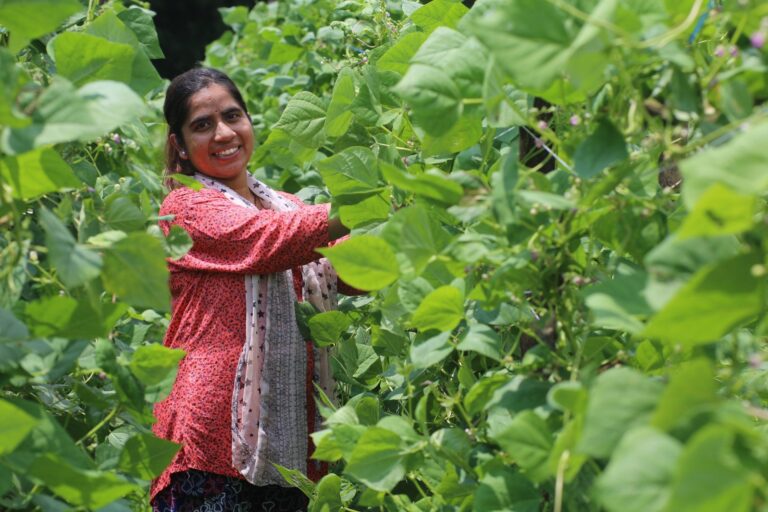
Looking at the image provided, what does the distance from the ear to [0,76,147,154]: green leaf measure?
4.67 feet

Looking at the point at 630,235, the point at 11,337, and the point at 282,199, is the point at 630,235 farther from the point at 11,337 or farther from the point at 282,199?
the point at 282,199

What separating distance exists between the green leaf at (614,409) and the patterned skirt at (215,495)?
1479 mm

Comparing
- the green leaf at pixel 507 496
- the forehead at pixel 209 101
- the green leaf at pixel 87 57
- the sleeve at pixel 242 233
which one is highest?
the green leaf at pixel 87 57

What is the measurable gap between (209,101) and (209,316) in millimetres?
500

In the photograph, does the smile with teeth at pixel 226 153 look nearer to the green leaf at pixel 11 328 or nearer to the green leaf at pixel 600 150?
the green leaf at pixel 11 328

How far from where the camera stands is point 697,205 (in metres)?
0.74

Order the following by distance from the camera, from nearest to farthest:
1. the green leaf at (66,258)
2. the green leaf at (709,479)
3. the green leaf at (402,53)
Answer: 1. the green leaf at (709,479)
2. the green leaf at (66,258)
3. the green leaf at (402,53)

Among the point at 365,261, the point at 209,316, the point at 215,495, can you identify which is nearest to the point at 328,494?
the point at 215,495

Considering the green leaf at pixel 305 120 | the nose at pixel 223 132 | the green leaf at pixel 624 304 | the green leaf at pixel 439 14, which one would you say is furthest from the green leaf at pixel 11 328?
the nose at pixel 223 132

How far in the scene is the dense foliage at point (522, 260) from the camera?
2.50 ft

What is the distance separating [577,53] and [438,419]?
2.81 feet

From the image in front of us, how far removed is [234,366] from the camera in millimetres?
2223

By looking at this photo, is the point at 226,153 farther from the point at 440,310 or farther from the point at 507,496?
the point at 507,496

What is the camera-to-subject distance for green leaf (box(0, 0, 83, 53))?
1005 millimetres
